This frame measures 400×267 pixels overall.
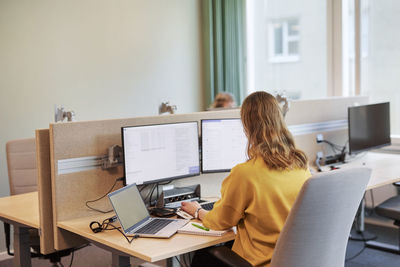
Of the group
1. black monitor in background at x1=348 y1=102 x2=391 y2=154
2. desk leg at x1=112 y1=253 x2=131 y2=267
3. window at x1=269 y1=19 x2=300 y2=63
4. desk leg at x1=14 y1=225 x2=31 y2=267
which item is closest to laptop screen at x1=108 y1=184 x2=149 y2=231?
desk leg at x1=112 y1=253 x2=131 y2=267

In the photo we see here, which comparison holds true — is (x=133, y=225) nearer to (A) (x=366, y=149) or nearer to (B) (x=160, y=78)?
(A) (x=366, y=149)

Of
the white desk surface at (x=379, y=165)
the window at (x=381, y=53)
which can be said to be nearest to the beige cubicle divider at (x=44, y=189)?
the white desk surface at (x=379, y=165)

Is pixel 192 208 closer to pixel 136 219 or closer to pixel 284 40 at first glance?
pixel 136 219

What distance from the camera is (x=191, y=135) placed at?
2584 millimetres

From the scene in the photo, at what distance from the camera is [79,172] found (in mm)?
2330

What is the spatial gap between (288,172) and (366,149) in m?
1.93

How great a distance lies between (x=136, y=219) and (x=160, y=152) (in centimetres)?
41

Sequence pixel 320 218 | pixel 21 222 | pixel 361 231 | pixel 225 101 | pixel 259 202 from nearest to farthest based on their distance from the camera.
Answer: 1. pixel 320 218
2. pixel 259 202
3. pixel 21 222
4. pixel 361 231
5. pixel 225 101

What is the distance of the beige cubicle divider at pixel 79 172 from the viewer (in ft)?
7.43

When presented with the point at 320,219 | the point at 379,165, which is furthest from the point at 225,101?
the point at 320,219

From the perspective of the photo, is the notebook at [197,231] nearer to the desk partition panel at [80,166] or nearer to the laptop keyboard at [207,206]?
the laptop keyboard at [207,206]

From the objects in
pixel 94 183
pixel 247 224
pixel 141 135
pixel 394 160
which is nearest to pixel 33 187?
pixel 94 183

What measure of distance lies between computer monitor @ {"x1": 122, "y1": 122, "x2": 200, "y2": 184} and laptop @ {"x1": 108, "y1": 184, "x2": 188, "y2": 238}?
136mm

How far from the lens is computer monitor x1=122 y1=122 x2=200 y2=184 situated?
2.36 meters
